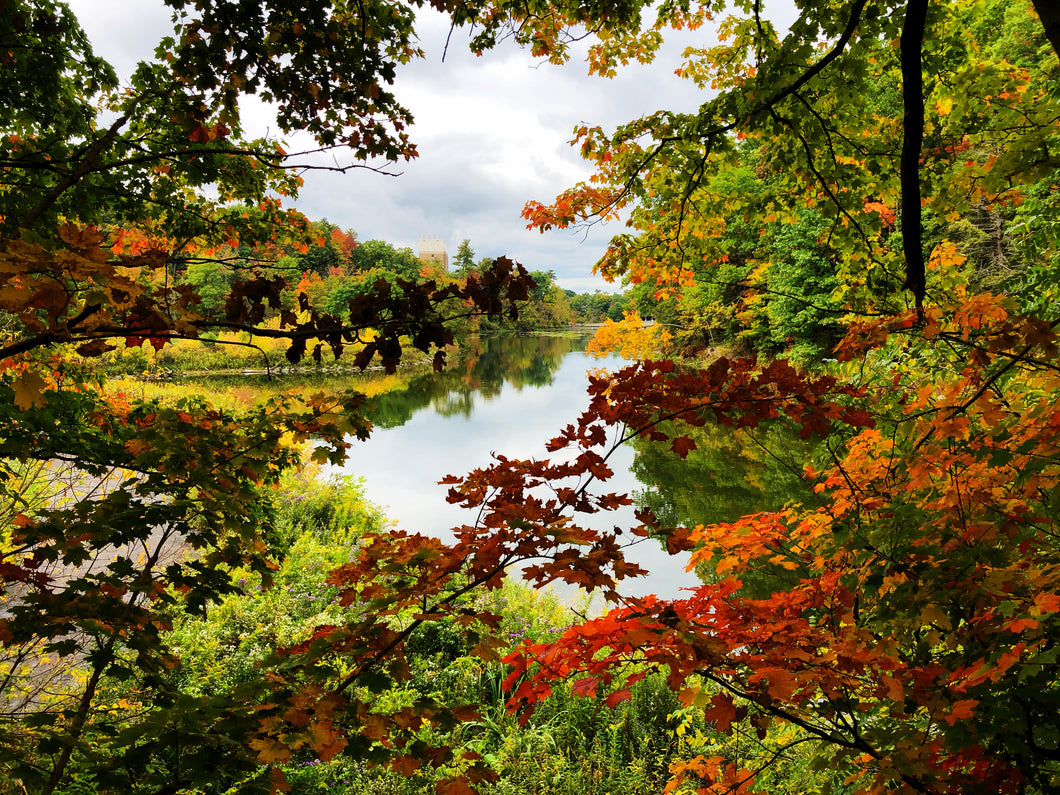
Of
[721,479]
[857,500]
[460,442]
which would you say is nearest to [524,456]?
[460,442]

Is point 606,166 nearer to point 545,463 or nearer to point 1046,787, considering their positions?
point 545,463

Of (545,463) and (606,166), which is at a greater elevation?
(606,166)

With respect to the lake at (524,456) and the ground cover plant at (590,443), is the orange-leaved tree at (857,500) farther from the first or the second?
the lake at (524,456)

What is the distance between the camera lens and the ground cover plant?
1.17m

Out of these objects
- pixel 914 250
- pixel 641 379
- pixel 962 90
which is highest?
pixel 962 90

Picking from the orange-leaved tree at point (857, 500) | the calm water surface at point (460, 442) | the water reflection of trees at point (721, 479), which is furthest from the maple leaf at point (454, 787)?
the water reflection of trees at point (721, 479)

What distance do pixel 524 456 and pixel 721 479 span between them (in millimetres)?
4057

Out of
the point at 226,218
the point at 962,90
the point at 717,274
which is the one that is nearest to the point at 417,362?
the point at 717,274

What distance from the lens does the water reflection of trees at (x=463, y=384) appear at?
1593 cm

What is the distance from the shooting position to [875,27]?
204cm

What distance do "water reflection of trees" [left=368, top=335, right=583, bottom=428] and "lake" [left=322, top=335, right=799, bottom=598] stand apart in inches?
3.7

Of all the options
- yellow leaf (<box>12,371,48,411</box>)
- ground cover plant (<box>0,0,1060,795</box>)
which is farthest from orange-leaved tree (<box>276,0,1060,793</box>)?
yellow leaf (<box>12,371,48,411</box>)

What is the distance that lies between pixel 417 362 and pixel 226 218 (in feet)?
83.3

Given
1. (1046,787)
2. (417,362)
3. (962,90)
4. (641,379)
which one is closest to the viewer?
(1046,787)
